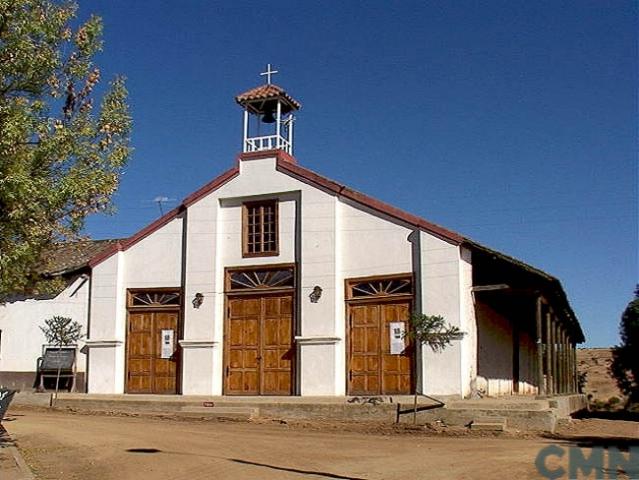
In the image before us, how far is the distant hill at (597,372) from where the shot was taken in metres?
48.6

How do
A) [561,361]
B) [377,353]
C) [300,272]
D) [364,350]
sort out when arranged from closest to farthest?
1. [377,353]
2. [364,350]
3. [300,272]
4. [561,361]

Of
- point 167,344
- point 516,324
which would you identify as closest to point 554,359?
point 516,324

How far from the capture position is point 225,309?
23609 millimetres

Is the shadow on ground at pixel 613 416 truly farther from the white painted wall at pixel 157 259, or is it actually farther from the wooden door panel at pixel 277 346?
the white painted wall at pixel 157 259

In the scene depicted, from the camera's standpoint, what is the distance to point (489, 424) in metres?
17.2

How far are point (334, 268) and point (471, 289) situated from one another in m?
3.80

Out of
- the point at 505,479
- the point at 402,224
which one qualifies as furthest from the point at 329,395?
the point at 505,479

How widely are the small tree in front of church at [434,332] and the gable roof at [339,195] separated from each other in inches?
80.8

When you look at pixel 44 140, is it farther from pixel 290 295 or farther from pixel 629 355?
pixel 629 355

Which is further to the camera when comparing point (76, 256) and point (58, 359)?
point (76, 256)

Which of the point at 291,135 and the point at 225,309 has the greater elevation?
the point at 291,135

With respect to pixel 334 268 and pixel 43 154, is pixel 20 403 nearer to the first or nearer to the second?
pixel 334 268

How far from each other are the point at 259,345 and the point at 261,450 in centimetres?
900

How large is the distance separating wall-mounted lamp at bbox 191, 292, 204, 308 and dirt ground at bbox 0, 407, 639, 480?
4.49 m
